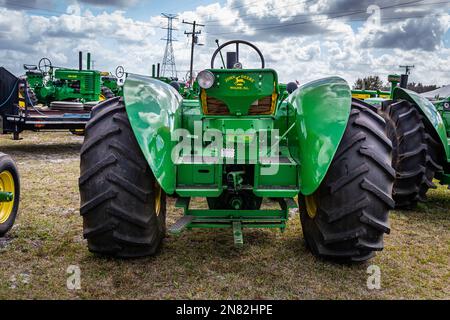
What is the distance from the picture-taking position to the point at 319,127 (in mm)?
3369

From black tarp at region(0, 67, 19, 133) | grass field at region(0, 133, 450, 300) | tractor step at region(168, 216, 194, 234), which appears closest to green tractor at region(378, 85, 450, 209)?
grass field at region(0, 133, 450, 300)

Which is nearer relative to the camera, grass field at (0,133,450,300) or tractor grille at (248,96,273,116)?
grass field at (0,133,450,300)

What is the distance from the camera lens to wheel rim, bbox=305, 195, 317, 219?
3713 mm

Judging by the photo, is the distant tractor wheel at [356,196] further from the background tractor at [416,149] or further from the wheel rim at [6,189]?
the wheel rim at [6,189]

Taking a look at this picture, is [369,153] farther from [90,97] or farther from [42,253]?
[90,97]

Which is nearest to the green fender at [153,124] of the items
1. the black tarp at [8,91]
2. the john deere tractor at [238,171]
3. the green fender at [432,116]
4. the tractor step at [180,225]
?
the john deere tractor at [238,171]

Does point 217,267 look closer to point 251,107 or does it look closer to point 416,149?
point 251,107

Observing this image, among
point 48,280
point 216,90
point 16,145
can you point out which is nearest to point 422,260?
point 216,90

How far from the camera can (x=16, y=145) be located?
10.8m

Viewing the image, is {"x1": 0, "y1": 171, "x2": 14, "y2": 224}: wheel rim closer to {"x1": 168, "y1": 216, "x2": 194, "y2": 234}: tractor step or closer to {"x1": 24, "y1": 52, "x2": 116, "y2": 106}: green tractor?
{"x1": 168, "y1": 216, "x2": 194, "y2": 234}: tractor step

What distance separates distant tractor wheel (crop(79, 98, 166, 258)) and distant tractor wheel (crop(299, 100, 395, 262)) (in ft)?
4.51

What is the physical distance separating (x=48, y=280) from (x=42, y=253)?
63cm

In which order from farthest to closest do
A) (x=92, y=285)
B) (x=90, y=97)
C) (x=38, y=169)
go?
1. (x=90, y=97)
2. (x=38, y=169)
3. (x=92, y=285)

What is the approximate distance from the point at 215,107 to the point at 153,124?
0.90m
